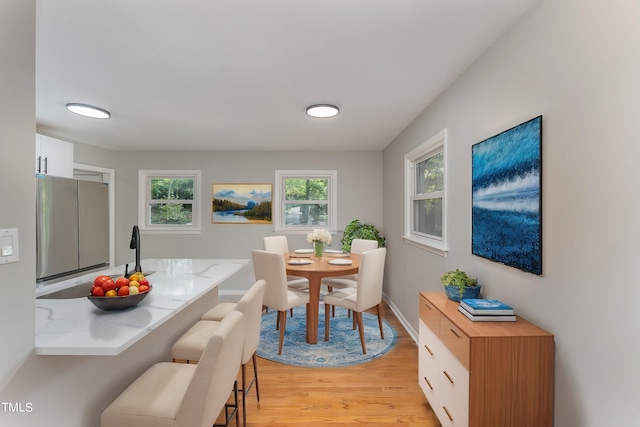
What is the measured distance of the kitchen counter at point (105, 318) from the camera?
108 cm

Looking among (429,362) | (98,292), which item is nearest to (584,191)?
(429,362)

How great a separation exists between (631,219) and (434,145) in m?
1.85

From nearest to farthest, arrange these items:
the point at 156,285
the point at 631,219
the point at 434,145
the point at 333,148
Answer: the point at 631,219
the point at 156,285
the point at 434,145
the point at 333,148

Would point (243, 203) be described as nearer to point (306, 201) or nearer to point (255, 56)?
point (306, 201)

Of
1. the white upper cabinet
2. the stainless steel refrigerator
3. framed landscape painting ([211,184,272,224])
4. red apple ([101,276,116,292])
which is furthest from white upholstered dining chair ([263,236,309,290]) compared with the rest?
red apple ([101,276,116,292])

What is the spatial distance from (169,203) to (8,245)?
14.1ft

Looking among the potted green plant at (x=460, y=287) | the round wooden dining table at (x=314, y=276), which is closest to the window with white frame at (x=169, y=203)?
the round wooden dining table at (x=314, y=276)

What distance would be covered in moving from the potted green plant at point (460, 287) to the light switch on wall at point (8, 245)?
6.96 feet

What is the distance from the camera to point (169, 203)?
5000 millimetres

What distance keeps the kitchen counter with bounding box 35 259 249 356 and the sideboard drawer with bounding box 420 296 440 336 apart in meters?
1.41

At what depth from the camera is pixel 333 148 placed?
186 inches

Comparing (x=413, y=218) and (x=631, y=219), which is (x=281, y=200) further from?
(x=631, y=219)

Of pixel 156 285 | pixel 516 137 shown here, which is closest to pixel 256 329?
pixel 156 285

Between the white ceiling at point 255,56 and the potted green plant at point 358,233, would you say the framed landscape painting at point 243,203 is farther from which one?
the white ceiling at point 255,56
